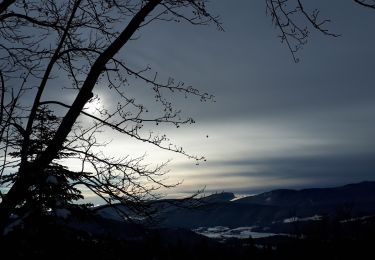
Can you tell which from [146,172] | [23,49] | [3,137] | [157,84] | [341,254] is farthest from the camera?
[341,254]

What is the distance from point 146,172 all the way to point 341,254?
362ft

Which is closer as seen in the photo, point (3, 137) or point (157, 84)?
point (3, 137)

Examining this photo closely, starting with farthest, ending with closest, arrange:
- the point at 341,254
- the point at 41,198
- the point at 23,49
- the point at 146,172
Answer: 1. the point at 341,254
2. the point at 23,49
3. the point at 146,172
4. the point at 41,198

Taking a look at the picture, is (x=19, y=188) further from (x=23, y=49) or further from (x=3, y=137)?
(x=23, y=49)

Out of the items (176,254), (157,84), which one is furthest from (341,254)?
(157,84)

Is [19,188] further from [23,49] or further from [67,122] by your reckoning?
[23,49]

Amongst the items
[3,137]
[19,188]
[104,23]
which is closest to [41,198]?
[19,188]

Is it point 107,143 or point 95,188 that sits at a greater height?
point 107,143

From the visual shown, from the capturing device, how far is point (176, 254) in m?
108

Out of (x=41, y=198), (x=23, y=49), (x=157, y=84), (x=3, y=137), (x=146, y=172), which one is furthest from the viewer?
(x=23, y=49)

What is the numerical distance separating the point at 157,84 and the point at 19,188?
9.21 feet

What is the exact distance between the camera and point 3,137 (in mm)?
6051

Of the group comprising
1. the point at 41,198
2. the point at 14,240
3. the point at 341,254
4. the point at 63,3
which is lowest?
the point at 341,254

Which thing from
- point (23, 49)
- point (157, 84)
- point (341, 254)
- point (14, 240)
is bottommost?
point (341, 254)
